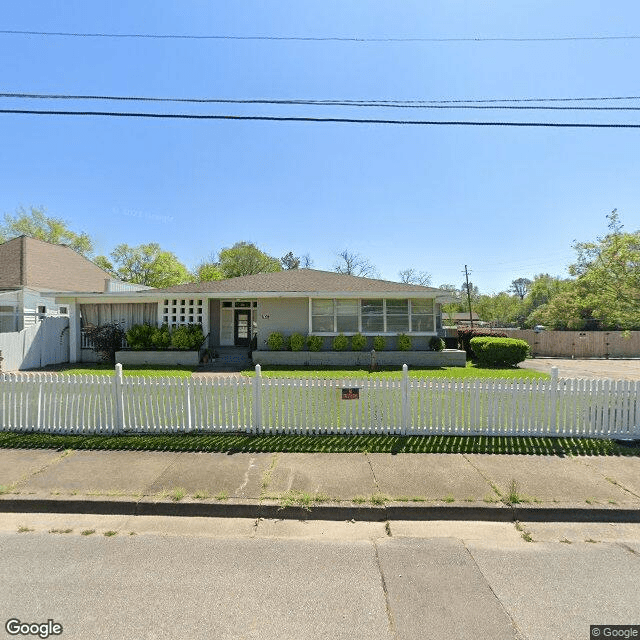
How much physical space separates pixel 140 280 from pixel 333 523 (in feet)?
Result: 149

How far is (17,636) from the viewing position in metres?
2.36

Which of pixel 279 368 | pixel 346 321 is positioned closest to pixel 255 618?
pixel 279 368

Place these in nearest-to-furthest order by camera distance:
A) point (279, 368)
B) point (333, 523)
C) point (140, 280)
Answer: point (333, 523) < point (279, 368) < point (140, 280)

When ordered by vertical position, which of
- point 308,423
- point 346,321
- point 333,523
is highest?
point 346,321

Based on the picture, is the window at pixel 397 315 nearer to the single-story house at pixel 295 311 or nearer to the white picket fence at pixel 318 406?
the single-story house at pixel 295 311

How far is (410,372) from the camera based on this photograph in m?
13.1

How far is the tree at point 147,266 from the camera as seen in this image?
138 ft

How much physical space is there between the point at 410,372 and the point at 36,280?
65.3ft

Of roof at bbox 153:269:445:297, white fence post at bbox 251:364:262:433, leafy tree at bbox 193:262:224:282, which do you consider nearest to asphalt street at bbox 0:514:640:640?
white fence post at bbox 251:364:262:433

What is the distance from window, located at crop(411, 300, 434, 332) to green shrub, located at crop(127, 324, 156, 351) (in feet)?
36.5

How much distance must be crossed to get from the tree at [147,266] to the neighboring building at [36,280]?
17.1m

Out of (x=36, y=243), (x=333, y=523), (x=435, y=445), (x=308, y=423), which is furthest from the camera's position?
(x=36, y=243)

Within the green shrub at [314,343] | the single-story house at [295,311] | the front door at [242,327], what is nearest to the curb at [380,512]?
the green shrub at [314,343]

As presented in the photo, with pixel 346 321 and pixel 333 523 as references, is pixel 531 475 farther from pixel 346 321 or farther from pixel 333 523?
pixel 346 321
